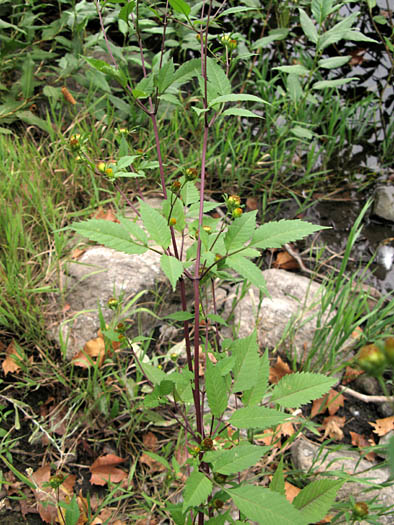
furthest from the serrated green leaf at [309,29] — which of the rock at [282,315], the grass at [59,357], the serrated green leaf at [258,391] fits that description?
→ the serrated green leaf at [258,391]

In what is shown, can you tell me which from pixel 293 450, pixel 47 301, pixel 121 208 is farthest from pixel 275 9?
pixel 293 450

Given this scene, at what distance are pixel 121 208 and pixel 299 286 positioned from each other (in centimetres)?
97

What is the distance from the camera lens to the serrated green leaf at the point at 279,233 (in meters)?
0.92

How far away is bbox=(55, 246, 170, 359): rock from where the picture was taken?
1924 mm

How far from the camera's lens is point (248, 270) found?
2.97 feet

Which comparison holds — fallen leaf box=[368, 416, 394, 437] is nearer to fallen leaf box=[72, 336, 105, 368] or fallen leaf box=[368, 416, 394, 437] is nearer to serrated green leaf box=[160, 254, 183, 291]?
fallen leaf box=[72, 336, 105, 368]

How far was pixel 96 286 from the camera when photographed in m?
2.03

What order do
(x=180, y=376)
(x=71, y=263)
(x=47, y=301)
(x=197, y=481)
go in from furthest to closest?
(x=71, y=263) < (x=47, y=301) < (x=180, y=376) < (x=197, y=481)

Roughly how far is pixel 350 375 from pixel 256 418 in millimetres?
1090

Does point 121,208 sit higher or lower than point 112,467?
higher

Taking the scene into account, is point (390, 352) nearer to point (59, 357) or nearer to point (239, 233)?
point (239, 233)

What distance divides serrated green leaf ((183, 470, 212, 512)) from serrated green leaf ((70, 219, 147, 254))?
451 millimetres

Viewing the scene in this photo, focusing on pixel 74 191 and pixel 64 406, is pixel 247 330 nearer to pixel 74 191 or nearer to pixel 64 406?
pixel 64 406

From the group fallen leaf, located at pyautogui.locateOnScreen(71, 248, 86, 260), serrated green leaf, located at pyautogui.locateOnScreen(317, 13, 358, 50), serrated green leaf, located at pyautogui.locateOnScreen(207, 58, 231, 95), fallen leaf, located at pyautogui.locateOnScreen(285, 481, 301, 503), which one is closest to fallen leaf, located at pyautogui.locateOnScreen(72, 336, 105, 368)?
fallen leaf, located at pyautogui.locateOnScreen(71, 248, 86, 260)
